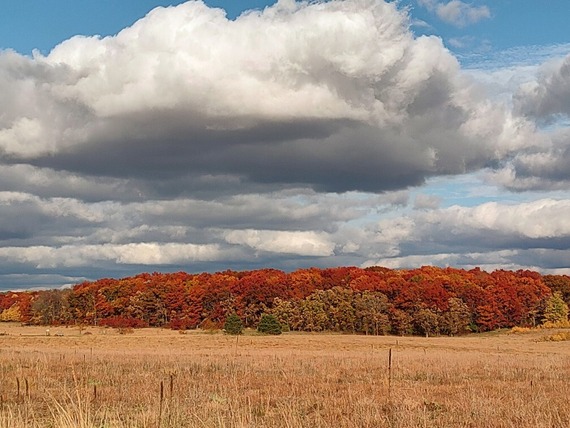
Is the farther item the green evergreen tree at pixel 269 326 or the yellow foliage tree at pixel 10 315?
the yellow foliage tree at pixel 10 315

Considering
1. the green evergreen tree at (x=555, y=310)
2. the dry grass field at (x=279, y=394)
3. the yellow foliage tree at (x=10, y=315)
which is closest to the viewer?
the dry grass field at (x=279, y=394)

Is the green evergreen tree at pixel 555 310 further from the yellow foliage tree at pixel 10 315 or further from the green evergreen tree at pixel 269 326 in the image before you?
the yellow foliage tree at pixel 10 315

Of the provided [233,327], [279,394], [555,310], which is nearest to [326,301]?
[233,327]

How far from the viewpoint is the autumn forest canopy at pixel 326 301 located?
100000mm

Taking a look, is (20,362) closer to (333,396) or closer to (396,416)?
(333,396)

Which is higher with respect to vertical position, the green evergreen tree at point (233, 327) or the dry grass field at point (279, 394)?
the dry grass field at point (279, 394)

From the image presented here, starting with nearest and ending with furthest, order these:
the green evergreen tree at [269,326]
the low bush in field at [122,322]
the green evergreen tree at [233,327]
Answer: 1. the green evergreen tree at [233,327]
2. the green evergreen tree at [269,326]
3. the low bush in field at [122,322]

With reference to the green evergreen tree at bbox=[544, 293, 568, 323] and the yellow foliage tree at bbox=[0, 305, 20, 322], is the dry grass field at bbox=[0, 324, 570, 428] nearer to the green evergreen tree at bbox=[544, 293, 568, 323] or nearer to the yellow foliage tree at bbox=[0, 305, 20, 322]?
the green evergreen tree at bbox=[544, 293, 568, 323]

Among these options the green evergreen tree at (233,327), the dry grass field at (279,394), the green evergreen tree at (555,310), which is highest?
the dry grass field at (279,394)

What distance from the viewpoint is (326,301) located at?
102m

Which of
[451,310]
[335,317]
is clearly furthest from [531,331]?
[335,317]

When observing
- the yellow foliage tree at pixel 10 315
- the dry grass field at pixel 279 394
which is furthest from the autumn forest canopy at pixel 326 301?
the dry grass field at pixel 279 394

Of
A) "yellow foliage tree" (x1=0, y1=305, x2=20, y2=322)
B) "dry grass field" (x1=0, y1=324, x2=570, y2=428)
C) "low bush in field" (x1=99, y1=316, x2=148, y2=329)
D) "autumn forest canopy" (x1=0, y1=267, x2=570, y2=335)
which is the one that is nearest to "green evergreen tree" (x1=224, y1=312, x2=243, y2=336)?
"autumn forest canopy" (x1=0, y1=267, x2=570, y2=335)

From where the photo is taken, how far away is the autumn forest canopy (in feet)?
328
